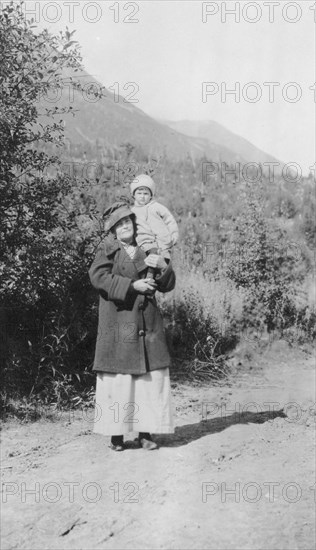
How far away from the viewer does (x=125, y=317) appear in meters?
4.59

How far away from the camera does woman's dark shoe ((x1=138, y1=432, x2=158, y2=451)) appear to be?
4.73 m

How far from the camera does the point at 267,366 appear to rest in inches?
318

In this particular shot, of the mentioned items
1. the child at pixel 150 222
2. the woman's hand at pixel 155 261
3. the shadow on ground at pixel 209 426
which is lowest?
the shadow on ground at pixel 209 426

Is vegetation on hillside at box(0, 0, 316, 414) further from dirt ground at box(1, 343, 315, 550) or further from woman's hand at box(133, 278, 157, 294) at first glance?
woman's hand at box(133, 278, 157, 294)

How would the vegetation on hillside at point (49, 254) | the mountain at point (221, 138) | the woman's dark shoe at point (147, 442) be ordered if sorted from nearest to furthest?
the woman's dark shoe at point (147, 442) → the vegetation on hillside at point (49, 254) → the mountain at point (221, 138)

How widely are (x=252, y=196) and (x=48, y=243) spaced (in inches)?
174

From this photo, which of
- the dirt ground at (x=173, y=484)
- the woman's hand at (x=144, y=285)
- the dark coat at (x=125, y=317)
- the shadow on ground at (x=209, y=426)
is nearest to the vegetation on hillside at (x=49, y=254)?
the dirt ground at (x=173, y=484)

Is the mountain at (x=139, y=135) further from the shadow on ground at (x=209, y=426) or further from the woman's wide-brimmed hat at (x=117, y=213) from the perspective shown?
the woman's wide-brimmed hat at (x=117, y=213)

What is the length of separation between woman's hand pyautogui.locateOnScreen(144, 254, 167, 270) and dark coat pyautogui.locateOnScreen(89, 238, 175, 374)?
67mm

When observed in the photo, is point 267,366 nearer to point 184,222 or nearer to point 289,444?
point 289,444

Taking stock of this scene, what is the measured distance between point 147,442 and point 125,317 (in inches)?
41.2

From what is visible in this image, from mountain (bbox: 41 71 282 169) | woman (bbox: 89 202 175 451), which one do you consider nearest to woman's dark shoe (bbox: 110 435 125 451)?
woman (bbox: 89 202 175 451)

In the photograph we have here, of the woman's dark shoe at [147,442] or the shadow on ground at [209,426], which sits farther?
the shadow on ground at [209,426]

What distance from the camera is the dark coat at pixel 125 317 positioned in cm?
452
